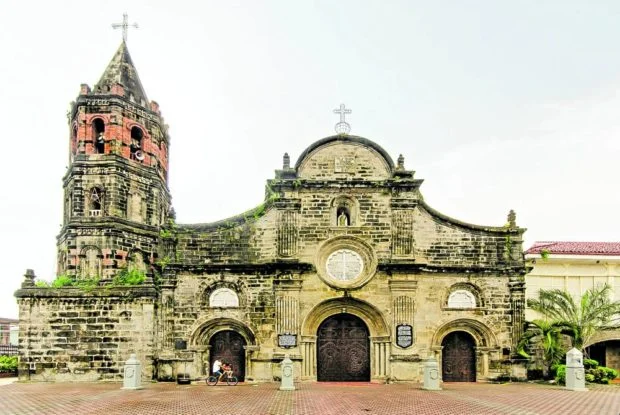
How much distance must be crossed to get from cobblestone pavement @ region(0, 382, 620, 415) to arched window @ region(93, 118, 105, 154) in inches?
434

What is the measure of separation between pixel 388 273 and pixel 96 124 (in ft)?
50.3

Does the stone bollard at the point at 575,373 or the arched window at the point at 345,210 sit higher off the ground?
the arched window at the point at 345,210

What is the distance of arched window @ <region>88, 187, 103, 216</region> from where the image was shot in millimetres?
28656

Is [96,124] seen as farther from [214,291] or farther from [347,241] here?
[347,241]

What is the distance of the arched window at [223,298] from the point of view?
83.0 ft

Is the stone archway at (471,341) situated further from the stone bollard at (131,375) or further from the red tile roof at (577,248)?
the stone bollard at (131,375)

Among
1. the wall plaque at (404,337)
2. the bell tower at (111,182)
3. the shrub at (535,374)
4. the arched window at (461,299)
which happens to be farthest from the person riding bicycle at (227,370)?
the shrub at (535,374)

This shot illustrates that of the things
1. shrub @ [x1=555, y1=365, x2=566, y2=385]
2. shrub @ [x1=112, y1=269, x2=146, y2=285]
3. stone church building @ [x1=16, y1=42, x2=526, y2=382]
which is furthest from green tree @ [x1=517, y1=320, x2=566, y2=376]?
shrub @ [x1=112, y1=269, x2=146, y2=285]

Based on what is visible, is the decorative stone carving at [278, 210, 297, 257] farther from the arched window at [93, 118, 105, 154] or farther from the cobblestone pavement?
the arched window at [93, 118, 105, 154]

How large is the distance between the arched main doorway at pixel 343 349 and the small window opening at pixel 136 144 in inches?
485

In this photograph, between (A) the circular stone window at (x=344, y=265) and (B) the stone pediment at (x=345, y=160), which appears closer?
(A) the circular stone window at (x=344, y=265)

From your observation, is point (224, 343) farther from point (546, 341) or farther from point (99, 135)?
point (546, 341)

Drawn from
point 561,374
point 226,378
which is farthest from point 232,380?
point 561,374

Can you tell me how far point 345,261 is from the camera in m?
25.7
